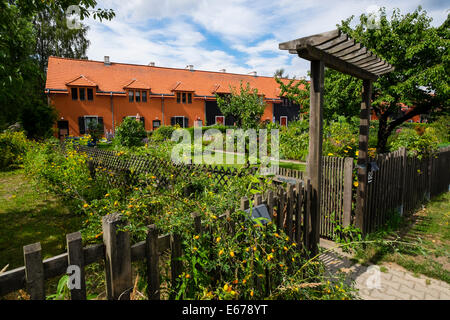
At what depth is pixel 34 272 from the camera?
5.22 ft

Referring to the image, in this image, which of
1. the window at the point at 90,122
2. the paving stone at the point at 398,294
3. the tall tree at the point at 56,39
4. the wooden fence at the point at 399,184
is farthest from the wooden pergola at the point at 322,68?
the tall tree at the point at 56,39

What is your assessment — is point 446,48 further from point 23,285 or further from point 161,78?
point 161,78

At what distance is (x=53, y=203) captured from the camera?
292 inches

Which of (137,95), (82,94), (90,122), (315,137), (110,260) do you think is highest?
(137,95)

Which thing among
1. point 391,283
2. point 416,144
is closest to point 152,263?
point 391,283

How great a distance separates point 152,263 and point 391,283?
11.2 feet

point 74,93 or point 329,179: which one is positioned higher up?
point 74,93

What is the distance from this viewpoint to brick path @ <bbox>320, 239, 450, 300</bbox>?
3424mm

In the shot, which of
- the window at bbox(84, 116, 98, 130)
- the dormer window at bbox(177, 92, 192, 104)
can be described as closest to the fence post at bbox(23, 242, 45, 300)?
the window at bbox(84, 116, 98, 130)

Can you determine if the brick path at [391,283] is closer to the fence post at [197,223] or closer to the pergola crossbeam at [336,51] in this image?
the fence post at [197,223]

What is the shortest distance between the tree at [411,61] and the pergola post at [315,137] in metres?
9.98

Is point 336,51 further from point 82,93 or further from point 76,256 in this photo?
point 82,93

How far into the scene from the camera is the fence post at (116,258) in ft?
6.04
